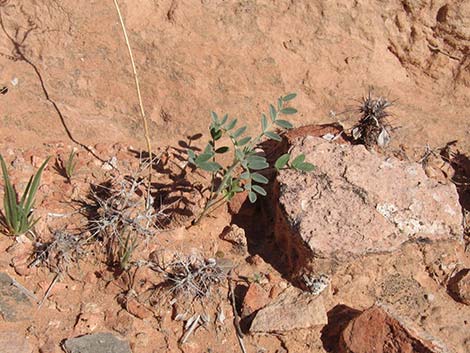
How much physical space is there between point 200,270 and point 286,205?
51 cm

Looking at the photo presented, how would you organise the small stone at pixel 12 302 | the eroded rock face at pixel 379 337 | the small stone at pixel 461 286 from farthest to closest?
the small stone at pixel 461 286, the small stone at pixel 12 302, the eroded rock face at pixel 379 337

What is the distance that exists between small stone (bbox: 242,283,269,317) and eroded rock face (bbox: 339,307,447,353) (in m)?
0.39

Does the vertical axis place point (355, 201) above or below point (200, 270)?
above

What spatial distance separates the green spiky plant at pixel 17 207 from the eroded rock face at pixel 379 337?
1.51 metres

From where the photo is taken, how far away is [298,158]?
9.62 feet

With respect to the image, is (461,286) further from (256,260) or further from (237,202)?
(237,202)

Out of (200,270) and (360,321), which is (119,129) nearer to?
(200,270)

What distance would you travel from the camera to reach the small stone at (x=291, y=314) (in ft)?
9.05

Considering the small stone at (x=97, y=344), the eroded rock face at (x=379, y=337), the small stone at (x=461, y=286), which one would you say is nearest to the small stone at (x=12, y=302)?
the small stone at (x=97, y=344)

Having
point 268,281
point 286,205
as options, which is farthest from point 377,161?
point 268,281

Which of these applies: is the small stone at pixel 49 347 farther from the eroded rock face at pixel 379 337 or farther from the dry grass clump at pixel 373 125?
the dry grass clump at pixel 373 125

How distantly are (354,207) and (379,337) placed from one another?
62cm

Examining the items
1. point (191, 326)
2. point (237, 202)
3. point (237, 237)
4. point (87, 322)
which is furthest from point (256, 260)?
point (87, 322)

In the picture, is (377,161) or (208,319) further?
(377,161)
